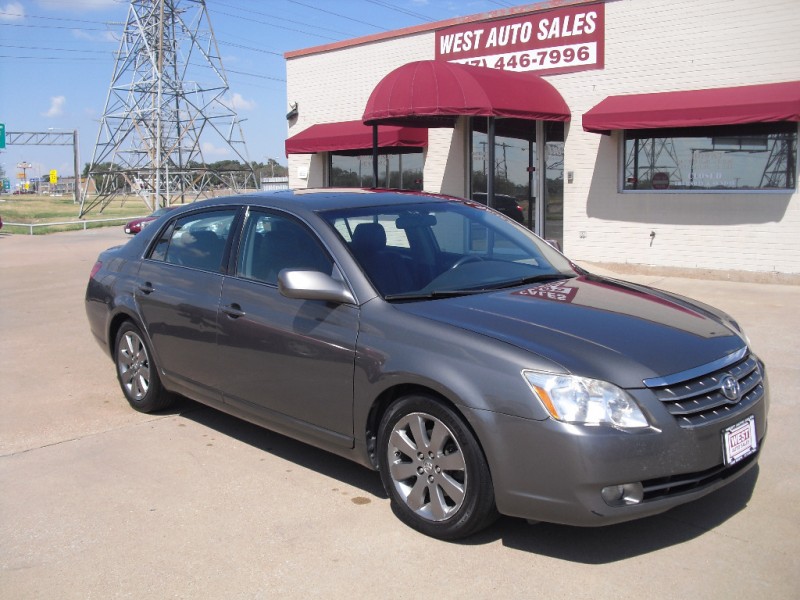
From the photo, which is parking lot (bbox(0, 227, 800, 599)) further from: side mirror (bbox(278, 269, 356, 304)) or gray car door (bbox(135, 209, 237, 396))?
side mirror (bbox(278, 269, 356, 304))

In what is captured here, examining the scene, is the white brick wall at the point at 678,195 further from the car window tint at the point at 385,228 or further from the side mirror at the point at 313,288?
the side mirror at the point at 313,288

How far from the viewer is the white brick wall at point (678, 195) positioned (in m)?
12.5

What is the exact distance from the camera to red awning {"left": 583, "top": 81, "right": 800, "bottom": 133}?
38.8 feet

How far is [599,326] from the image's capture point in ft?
13.0

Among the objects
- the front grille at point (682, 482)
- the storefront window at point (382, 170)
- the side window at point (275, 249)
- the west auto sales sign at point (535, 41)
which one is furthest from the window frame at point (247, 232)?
the storefront window at point (382, 170)

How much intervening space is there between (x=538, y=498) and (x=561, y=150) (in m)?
12.7

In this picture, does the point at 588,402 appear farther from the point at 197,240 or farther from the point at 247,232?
the point at 197,240

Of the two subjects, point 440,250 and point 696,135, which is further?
point 696,135

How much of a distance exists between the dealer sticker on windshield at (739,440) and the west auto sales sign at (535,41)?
11.4 m

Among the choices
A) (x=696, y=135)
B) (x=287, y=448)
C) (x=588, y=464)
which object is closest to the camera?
(x=588, y=464)

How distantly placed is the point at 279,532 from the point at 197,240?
2.34 m

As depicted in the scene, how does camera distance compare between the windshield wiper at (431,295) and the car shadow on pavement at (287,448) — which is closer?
the windshield wiper at (431,295)

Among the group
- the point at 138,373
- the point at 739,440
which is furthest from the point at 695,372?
the point at 138,373

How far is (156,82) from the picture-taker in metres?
49.3
